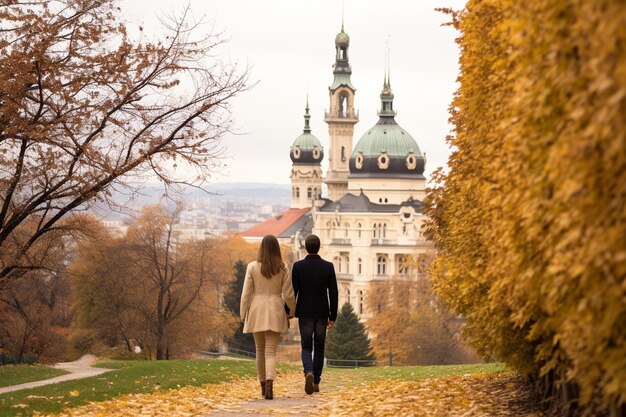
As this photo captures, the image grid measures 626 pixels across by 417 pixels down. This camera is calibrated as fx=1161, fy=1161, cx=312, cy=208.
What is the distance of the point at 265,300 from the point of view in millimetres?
12773

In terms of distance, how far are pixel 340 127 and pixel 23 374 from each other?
140592mm

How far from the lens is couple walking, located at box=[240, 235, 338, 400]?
12.7 metres

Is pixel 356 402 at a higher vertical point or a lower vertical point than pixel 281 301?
lower

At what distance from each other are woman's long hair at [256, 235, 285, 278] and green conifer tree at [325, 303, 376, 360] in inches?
2462

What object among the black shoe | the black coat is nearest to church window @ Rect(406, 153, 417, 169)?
the black shoe

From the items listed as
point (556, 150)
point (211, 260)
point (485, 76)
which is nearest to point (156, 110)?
point (485, 76)

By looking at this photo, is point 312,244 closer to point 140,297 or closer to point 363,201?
point 140,297

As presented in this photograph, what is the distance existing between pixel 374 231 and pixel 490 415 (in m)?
132

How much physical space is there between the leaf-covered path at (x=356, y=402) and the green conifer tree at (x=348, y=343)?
197 ft

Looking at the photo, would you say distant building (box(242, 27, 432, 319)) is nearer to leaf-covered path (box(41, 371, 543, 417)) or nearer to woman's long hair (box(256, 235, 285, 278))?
leaf-covered path (box(41, 371, 543, 417))

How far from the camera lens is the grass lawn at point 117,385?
44.6ft

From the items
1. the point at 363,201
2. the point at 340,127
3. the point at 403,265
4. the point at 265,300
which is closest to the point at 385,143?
the point at 363,201

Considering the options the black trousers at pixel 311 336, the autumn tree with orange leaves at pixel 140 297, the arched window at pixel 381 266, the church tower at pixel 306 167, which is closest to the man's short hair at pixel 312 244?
the black trousers at pixel 311 336

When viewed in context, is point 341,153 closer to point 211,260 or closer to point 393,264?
point 393,264
